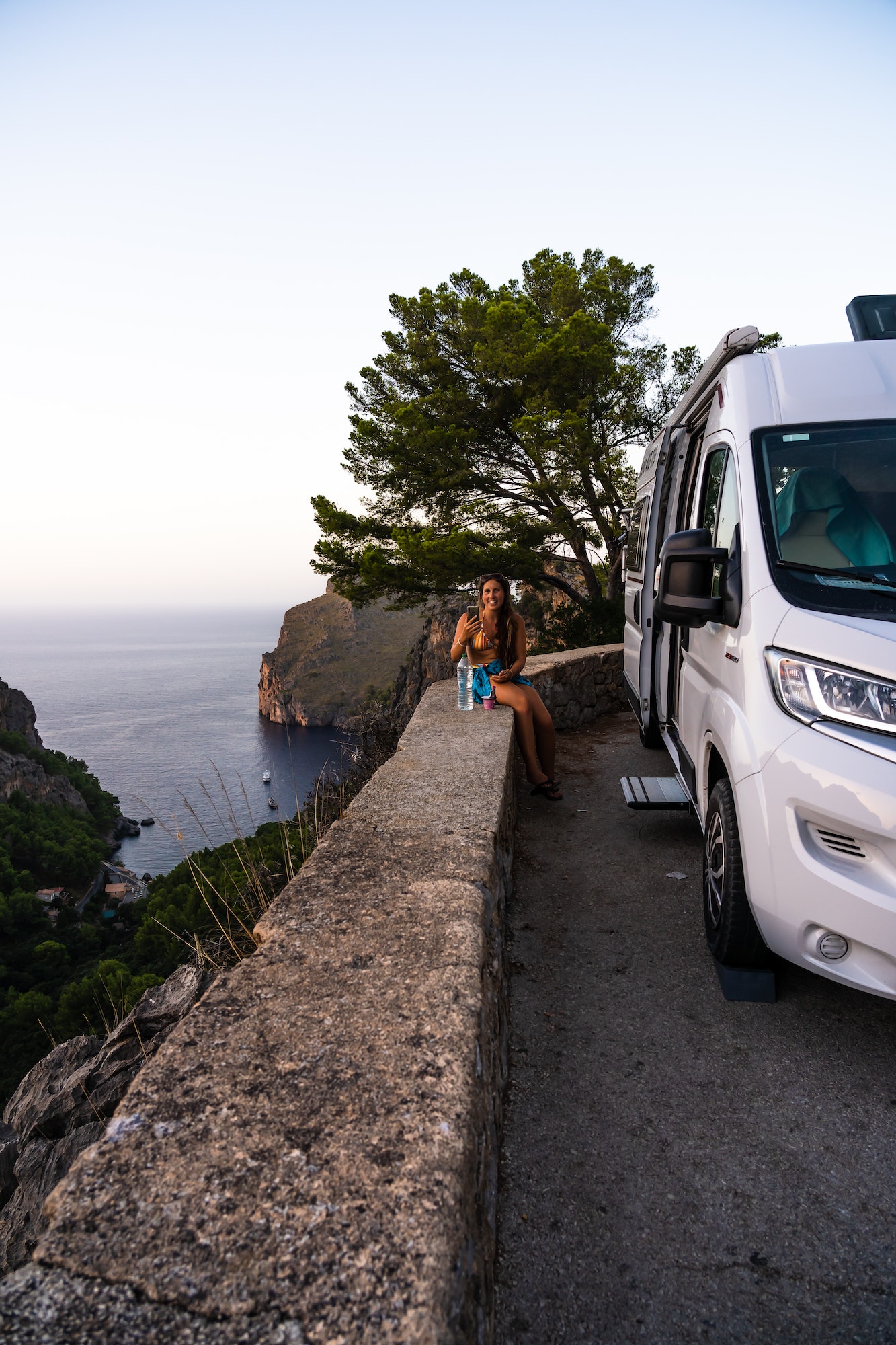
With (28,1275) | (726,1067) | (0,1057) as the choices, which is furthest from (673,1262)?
(0,1057)

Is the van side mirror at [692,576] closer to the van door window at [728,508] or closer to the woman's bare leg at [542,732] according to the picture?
the van door window at [728,508]

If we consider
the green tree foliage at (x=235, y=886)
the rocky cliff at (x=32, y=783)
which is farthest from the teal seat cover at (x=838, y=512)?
the rocky cliff at (x=32, y=783)

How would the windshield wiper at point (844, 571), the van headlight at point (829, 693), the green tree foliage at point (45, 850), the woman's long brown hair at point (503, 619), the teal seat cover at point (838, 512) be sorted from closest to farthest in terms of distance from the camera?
the van headlight at point (829, 693) → the windshield wiper at point (844, 571) → the teal seat cover at point (838, 512) → the woman's long brown hair at point (503, 619) → the green tree foliage at point (45, 850)

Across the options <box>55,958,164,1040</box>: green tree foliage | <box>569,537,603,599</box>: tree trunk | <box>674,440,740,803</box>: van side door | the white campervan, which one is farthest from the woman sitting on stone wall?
<box>569,537,603,599</box>: tree trunk

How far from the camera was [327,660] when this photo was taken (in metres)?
119

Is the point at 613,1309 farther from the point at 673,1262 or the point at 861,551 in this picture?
the point at 861,551

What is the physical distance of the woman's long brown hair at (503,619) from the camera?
19.4 ft

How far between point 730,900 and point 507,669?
10.9ft

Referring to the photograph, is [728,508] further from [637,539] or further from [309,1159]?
[637,539]

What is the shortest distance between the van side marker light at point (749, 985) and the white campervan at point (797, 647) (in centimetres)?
4

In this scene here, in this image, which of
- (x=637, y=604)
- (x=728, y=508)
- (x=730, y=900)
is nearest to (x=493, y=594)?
(x=637, y=604)

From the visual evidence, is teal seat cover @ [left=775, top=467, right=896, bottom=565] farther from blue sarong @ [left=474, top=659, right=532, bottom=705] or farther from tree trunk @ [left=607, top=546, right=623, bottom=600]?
tree trunk @ [left=607, top=546, right=623, bottom=600]

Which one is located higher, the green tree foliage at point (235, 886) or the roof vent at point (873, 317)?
the roof vent at point (873, 317)

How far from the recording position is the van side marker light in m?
2.92
